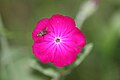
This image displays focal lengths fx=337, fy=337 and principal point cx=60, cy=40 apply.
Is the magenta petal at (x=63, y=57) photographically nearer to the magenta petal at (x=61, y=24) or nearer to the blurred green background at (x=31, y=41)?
the magenta petal at (x=61, y=24)

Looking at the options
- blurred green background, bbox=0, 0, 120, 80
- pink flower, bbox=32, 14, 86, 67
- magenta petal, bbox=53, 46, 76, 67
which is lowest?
magenta petal, bbox=53, 46, 76, 67

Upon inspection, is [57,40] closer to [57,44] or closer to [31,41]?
[57,44]

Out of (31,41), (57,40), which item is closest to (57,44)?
(57,40)

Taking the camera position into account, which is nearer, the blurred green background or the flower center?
the flower center

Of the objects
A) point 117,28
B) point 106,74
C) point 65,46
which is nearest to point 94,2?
point 117,28

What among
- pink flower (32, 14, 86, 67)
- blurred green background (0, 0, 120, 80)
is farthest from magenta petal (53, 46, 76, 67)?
blurred green background (0, 0, 120, 80)

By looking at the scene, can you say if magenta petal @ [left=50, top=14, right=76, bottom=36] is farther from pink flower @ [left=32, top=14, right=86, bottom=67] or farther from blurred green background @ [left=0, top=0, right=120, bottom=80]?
blurred green background @ [left=0, top=0, right=120, bottom=80]
